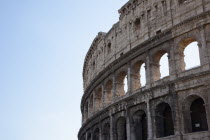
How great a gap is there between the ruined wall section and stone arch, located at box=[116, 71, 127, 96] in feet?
4.80

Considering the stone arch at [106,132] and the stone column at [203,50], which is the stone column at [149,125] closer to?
the stone column at [203,50]

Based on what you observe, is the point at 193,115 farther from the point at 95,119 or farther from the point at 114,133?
the point at 95,119

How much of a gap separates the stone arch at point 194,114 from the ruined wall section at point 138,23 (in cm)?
433

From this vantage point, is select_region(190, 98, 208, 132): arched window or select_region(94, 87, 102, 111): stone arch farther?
select_region(94, 87, 102, 111): stone arch

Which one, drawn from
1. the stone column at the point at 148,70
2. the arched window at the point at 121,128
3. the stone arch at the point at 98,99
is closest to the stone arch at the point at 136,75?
the stone column at the point at 148,70

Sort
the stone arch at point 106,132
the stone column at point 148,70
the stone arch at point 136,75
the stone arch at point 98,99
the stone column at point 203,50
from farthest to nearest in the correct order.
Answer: the stone arch at point 98,99
the stone arch at point 106,132
the stone arch at point 136,75
the stone column at point 148,70
the stone column at point 203,50

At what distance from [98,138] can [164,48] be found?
10.4m

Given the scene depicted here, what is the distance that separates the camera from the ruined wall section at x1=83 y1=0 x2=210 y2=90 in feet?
67.6

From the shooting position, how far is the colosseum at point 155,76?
18625 millimetres

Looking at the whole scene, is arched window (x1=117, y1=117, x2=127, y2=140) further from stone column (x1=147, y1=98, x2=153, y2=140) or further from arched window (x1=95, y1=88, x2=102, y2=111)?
arched window (x1=95, y1=88, x2=102, y2=111)

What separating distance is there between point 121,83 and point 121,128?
11.4 feet

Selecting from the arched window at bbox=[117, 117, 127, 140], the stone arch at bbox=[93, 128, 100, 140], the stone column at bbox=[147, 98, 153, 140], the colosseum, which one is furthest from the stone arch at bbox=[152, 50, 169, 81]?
the stone arch at bbox=[93, 128, 100, 140]

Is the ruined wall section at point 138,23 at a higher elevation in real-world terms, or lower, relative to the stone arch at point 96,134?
higher

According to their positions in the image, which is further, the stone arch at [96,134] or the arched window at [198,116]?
the stone arch at [96,134]
